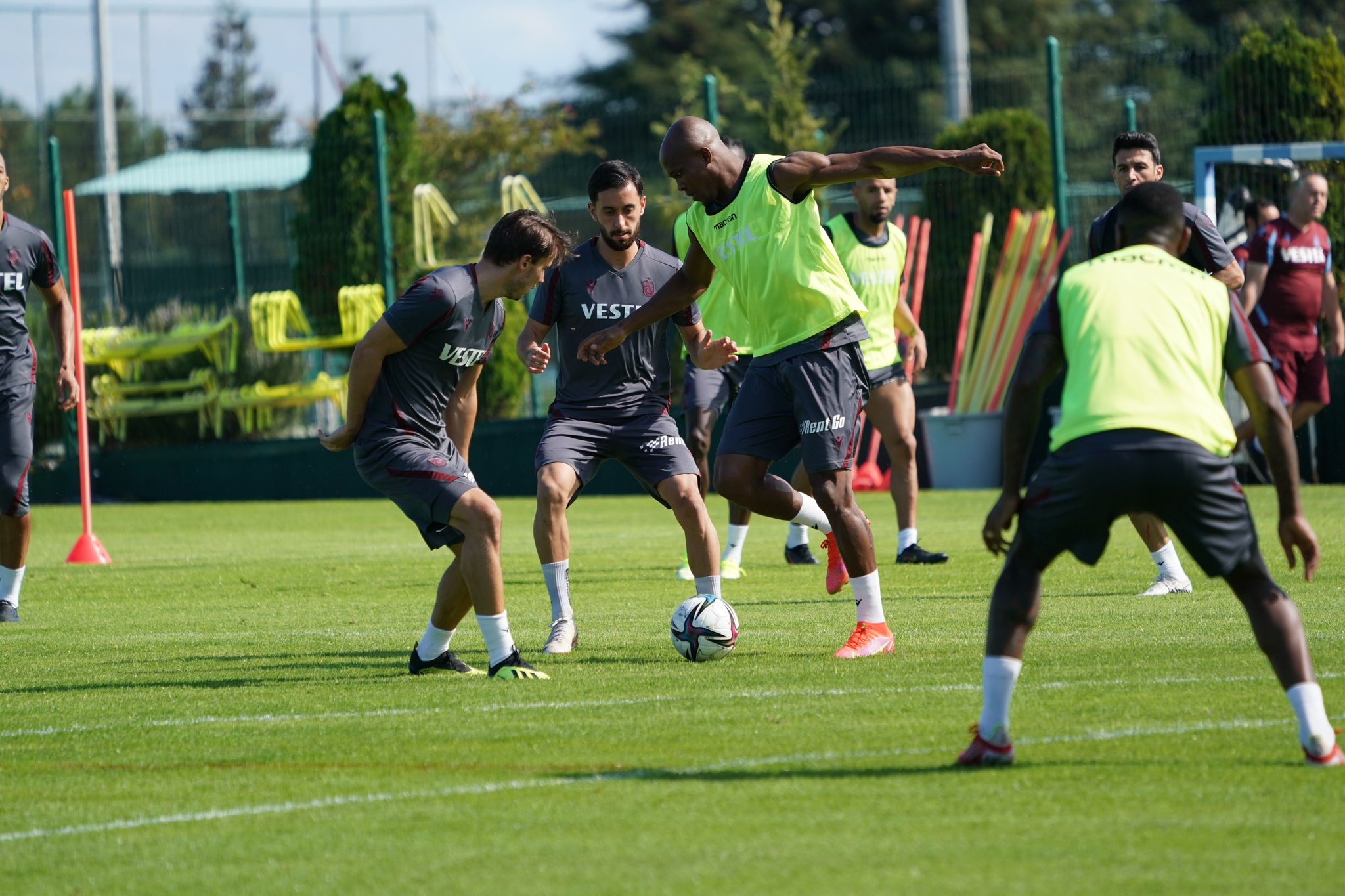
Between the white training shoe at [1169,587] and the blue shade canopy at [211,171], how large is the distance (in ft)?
63.2

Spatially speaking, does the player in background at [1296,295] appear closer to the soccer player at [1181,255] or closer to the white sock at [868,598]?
the soccer player at [1181,255]

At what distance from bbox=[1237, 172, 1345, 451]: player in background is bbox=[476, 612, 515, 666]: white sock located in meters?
7.91

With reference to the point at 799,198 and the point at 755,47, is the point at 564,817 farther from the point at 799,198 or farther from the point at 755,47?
the point at 755,47

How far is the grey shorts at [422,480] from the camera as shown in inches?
261

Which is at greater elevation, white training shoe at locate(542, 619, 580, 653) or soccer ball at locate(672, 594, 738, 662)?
soccer ball at locate(672, 594, 738, 662)

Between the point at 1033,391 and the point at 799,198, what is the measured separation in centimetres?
264

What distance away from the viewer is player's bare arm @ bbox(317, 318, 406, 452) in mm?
6605

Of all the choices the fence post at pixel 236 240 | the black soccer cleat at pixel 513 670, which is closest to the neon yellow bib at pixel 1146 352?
the black soccer cleat at pixel 513 670

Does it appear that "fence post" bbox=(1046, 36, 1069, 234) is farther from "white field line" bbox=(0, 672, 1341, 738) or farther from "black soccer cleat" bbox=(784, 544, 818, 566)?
"white field line" bbox=(0, 672, 1341, 738)

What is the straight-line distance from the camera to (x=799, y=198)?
7176mm

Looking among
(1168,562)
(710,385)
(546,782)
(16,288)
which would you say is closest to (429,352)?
(546,782)

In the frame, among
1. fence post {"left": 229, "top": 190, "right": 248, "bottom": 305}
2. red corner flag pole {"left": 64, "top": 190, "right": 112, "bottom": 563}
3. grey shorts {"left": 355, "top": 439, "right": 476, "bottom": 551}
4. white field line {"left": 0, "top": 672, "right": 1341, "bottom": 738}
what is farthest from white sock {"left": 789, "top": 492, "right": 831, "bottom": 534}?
fence post {"left": 229, "top": 190, "right": 248, "bottom": 305}

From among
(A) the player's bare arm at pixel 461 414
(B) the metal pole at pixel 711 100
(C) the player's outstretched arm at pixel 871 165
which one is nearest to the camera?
(C) the player's outstretched arm at pixel 871 165

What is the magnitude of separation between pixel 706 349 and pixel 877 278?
12.3ft
